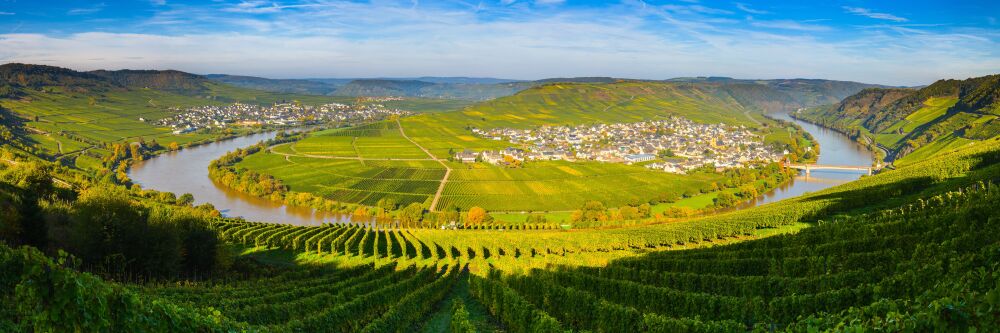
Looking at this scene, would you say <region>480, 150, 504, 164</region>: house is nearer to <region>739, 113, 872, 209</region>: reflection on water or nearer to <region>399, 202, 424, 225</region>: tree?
<region>399, 202, 424, 225</region>: tree

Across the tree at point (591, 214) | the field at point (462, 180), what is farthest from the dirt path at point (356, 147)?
the tree at point (591, 214)

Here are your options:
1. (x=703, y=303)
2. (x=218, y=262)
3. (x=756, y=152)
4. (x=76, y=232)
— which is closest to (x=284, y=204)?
(x=218, y=262)

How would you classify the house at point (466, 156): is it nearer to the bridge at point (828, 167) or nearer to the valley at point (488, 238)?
Answer: the valley at point (488, 238)

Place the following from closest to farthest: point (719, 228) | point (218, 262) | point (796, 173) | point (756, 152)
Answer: point (218, 262) → point (719, 228) → point (796, 173) → point (756, 152)

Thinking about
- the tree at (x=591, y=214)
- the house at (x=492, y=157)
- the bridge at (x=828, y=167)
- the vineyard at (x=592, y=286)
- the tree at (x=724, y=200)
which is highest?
the vineyard at (x=592, y=286)

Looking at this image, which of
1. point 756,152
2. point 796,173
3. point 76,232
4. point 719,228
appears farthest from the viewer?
point 756,152

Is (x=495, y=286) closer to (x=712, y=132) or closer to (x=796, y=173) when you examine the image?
(x=796, y=173)
